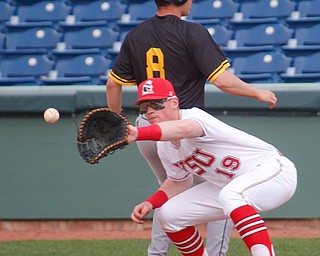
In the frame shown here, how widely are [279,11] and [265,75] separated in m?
0.99

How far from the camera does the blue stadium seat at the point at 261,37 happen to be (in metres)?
7.45

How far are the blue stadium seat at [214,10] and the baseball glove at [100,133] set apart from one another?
4337 millimetres

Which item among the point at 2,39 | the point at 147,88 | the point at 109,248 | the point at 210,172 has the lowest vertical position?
the point at 109,248

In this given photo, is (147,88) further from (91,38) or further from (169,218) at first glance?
(91,38)

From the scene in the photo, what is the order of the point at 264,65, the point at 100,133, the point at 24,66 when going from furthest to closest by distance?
1. the point at 24,66
2. the point at 264,65
3. the point at 100,133

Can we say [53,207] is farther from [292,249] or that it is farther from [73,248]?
[292,249]

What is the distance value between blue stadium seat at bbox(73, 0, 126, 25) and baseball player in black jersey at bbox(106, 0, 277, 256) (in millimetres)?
3388

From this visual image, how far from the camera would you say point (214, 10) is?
7.81 m

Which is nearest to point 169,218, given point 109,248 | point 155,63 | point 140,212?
point 140,212

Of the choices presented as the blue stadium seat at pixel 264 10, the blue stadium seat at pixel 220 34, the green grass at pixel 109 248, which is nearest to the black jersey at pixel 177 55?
the green grass at pixel 109 248

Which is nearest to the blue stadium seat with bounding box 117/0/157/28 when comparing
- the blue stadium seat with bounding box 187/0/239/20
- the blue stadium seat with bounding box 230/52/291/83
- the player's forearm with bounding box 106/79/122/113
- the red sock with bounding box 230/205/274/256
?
the blue stadium seat with bounding box 187/0/239/20

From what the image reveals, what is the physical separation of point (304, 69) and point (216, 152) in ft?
11.3

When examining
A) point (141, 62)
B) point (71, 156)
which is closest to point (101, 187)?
point (71, 156)

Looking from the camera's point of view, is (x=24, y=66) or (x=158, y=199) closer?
(x=158, y=199)
